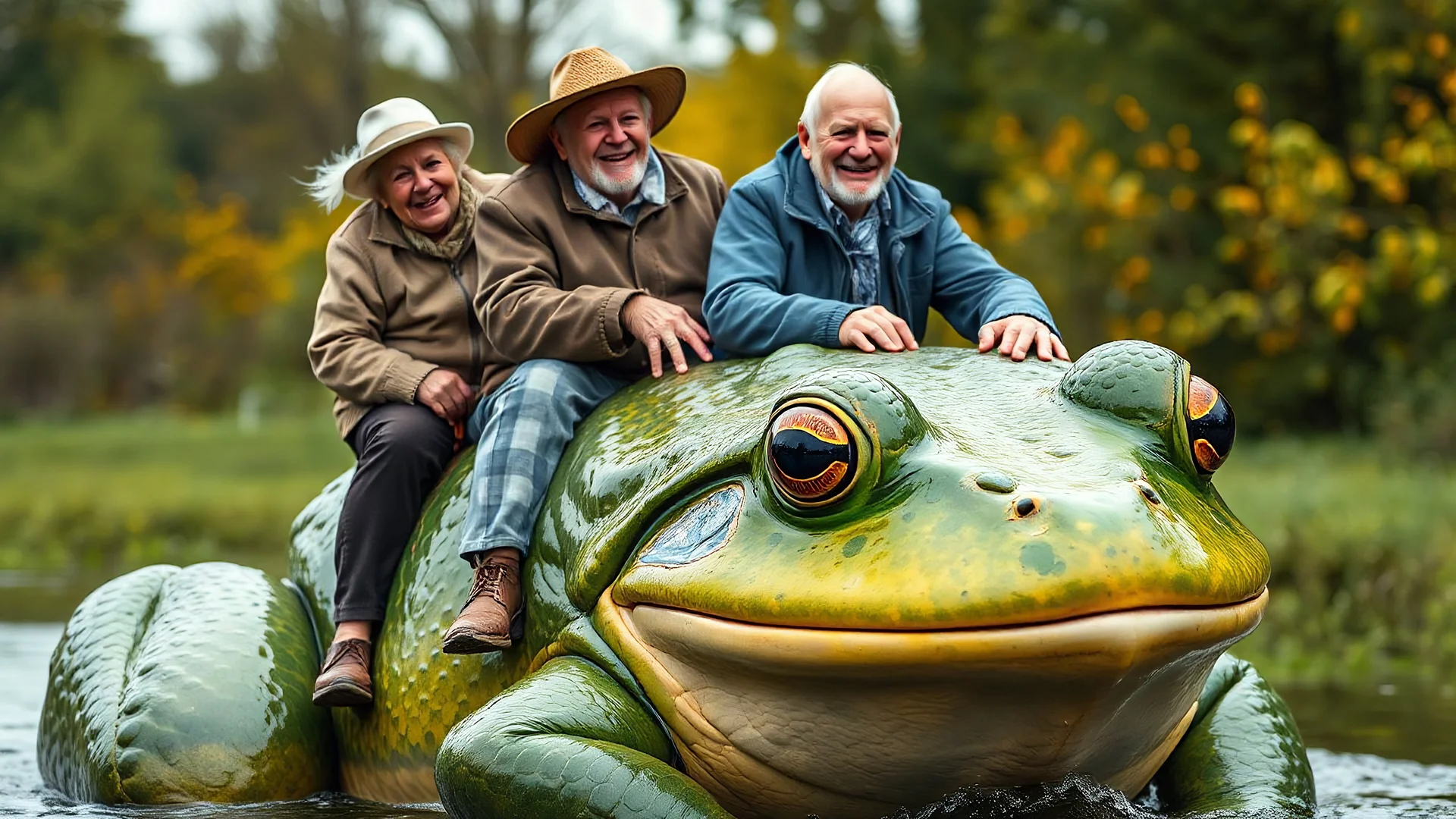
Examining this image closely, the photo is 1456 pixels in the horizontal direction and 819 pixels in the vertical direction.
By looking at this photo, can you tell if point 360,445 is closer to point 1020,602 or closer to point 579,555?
point 579,555

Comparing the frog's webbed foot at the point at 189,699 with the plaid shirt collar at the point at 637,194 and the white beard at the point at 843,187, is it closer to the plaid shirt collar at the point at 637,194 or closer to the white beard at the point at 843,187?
the plaid shirt collar at the point at 637,194

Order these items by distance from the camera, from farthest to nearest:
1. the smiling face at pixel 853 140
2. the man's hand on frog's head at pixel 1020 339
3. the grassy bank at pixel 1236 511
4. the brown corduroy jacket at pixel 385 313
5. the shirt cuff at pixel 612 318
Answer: the grassy bank at pixel 1236 511 < the brown corduroy jacket at pixel 385 313 < the smiling face at pixel 853 140 < the shirt cuff at pixel 612 318 < the man's hand on frog's head at pixel 1020 339

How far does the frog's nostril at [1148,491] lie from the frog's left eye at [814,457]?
0.54 meters

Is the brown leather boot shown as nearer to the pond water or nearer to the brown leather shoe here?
the brown leather shoe

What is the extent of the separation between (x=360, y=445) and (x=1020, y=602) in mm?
2487

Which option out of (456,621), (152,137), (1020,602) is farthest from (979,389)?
(152,137)

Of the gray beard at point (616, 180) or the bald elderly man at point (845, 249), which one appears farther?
the gray beard at point (616, 180)

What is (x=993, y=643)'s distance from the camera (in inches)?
116

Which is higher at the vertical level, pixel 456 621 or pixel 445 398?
pixel 445 398

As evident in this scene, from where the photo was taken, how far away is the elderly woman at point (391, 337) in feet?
15.0

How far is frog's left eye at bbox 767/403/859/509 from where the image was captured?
10.6 ft

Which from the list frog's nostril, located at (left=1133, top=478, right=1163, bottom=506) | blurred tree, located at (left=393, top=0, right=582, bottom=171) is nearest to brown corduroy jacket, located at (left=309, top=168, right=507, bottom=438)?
frog's nostril, located at (left=1133, top=478, right=1163, bottom=506)

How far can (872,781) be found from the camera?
3379mm

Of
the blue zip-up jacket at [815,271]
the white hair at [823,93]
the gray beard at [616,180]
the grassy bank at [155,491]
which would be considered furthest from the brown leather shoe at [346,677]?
the grassy bank at [155,491]
